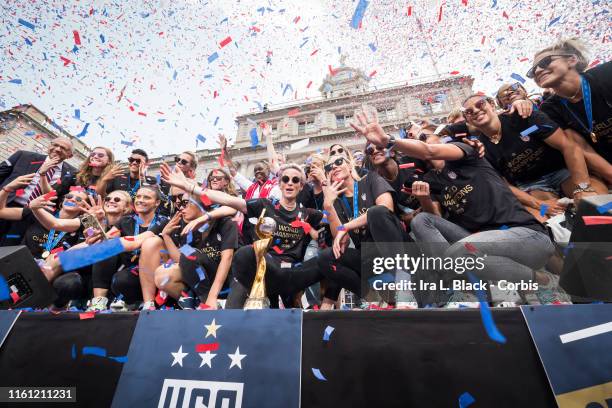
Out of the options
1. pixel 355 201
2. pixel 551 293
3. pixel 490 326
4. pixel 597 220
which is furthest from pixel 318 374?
pixel 355 201

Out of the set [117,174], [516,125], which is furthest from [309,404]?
[117,174]

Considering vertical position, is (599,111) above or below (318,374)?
above

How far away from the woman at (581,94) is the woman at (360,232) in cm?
173

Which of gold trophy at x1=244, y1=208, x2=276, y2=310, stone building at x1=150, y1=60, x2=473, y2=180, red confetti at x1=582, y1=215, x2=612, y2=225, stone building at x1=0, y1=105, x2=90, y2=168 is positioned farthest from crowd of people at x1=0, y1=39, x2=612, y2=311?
stone building at x1=0, y1=105, x2=90, y2=168

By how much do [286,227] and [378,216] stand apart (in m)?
1.07

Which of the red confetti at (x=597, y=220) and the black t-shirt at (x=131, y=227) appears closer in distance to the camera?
the red confetti at (x=597, y=220)

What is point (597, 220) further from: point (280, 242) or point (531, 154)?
point (280, 242)

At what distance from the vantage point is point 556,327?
1.34m

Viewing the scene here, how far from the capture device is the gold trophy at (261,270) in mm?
1987

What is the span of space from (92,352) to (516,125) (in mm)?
3857

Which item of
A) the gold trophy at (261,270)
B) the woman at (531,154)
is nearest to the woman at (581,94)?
the woman at (531,154)

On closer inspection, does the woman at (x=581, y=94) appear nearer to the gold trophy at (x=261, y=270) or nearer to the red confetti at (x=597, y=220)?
the red confetti at (x=597, y=220)

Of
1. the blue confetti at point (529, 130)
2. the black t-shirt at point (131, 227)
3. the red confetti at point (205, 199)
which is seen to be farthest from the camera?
the black t-shirt at point (131, 227)

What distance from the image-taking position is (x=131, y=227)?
3.64 metres
